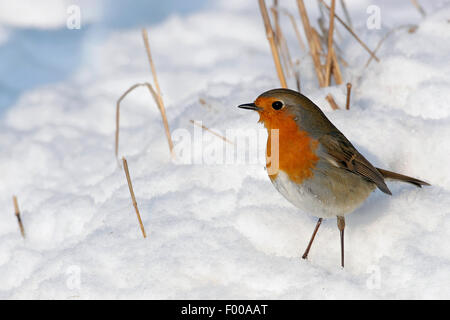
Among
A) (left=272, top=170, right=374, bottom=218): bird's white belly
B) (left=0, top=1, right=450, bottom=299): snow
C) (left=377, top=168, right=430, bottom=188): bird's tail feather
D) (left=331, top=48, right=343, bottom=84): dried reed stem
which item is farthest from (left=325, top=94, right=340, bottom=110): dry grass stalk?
(left=272, top=170, right=374, bottom=218): bird's white belly

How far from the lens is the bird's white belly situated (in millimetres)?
2311

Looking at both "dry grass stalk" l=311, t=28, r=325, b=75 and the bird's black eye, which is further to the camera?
"dry grass stalk" l=311, t=28, r=325, b=75

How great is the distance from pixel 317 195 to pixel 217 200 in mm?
695

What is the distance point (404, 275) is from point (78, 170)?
2502 mm

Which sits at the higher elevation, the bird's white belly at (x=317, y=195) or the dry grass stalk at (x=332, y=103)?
the dry grass stalk at (x=332, y=103)

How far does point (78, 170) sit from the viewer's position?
3951 millimetres

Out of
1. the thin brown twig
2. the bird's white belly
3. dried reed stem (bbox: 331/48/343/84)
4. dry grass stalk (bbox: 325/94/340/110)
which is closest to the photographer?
the bird's white belly

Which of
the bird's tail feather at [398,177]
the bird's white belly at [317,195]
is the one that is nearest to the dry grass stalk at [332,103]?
the bird's tail feather at [398,177]

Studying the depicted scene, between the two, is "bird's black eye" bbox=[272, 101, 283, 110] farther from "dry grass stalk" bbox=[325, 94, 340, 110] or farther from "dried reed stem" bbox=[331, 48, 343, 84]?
"dried reed stem" bbox=[331, 48, 343, 84]

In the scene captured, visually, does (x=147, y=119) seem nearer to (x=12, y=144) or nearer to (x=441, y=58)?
(x=12, y=144)

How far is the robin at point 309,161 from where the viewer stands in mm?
2316

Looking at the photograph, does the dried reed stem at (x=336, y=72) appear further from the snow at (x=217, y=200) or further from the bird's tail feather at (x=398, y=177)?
the bird's tail feather at (x=398, y=177)

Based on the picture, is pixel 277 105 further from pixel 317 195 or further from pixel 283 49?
pixel 283 49

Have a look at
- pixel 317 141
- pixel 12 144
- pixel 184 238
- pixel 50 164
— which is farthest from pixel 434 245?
pixel 12 144
